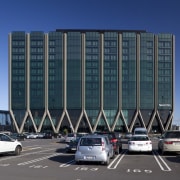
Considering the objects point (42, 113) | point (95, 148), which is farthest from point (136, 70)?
point (95, 148)

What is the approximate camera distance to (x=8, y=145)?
24.5 metres

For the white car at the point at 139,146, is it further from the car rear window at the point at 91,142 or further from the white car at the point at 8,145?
the white car at the point at 8,145

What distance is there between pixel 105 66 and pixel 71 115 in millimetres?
18854

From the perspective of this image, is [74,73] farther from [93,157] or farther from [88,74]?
[93,157]

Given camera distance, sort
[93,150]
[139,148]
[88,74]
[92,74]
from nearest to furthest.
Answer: [93,150] < [139,148] < [92,74] < [88,74]

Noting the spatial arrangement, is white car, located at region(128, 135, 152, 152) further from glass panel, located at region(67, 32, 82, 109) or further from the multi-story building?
glass panel, located at region(67, 32, 82, 109)

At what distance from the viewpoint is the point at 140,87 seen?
4697 inches

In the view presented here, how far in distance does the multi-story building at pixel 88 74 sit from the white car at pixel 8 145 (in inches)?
3667

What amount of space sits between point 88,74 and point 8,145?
95.2 meters

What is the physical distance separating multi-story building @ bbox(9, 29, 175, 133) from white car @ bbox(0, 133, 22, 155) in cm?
9314

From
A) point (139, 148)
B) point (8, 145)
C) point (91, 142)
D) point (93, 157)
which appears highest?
point (91, 142)

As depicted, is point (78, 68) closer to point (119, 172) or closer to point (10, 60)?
point (10, 60)

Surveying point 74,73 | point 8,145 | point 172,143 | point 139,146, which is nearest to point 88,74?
point 74,73

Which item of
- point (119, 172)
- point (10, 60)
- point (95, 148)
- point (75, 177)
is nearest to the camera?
point (75, 177)
